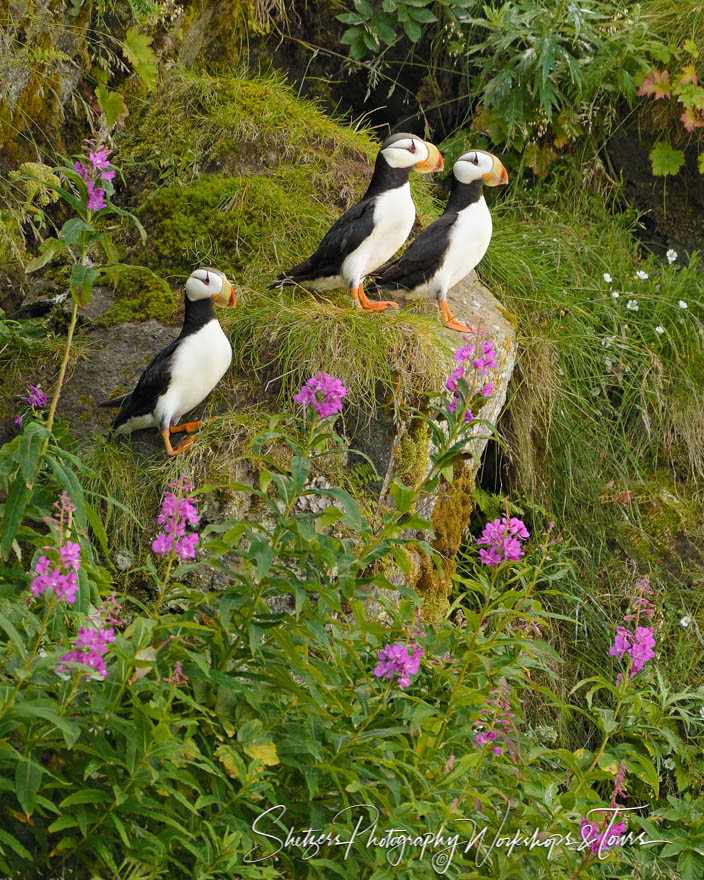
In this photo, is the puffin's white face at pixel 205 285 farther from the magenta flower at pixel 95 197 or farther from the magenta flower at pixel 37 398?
the magenta flower at pixel 95 197

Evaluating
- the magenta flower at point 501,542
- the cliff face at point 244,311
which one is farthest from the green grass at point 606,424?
the magenta flower at point 501,542

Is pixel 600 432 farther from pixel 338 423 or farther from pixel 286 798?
pixel 286 798

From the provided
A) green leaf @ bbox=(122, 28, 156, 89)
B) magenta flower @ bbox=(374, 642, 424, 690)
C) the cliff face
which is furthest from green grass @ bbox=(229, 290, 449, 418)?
magenta flower @ bbox=(374, 642, 424, 690)

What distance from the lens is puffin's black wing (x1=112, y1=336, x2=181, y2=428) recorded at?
355 cm

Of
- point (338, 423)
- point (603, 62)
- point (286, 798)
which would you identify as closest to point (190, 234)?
point (338, 423)

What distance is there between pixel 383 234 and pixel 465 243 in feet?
1.10

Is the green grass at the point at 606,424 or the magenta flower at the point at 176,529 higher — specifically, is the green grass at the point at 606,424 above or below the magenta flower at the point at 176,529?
below

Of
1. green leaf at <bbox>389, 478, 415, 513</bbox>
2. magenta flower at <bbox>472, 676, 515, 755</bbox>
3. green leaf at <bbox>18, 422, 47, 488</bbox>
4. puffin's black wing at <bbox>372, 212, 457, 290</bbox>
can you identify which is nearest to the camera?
green leaf at <bbox>18, 422, 47, 488</bbox>

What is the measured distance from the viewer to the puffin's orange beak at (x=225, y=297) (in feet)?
12.2

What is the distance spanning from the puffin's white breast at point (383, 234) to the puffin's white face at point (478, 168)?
0.31 m

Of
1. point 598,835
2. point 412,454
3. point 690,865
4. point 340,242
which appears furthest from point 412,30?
point 598,835

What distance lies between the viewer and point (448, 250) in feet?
13.1

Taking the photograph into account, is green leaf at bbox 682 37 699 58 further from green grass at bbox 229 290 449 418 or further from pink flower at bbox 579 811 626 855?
pink flower at bbox 579 811 626 855

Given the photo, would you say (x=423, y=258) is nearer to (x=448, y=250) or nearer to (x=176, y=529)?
(x=448, y=250)
